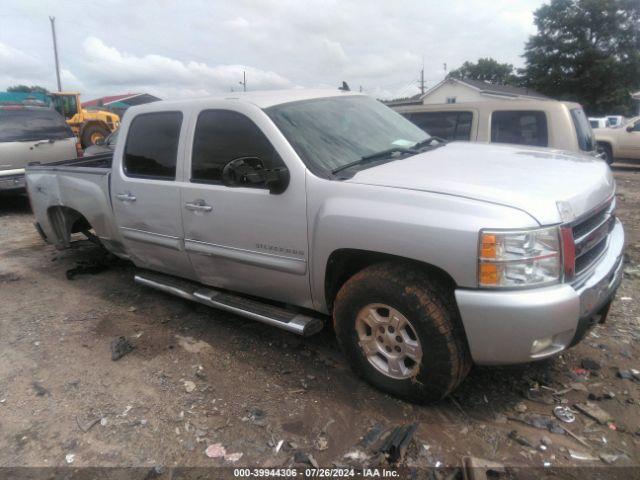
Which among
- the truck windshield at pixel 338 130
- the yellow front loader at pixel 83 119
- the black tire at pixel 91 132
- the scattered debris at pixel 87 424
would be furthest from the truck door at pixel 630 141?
the black tire at pixel 91 132

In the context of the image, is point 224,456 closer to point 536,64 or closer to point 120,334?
point 120,334

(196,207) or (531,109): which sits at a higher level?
(531,109)

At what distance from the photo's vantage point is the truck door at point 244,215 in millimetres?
3104

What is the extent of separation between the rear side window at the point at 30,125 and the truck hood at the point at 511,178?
28.4 feet

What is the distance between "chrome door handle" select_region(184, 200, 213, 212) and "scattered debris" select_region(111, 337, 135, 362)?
1.18 meters

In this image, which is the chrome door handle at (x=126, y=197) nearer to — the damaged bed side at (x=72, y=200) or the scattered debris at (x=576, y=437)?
the damaged bed side at (x=72, y=200)

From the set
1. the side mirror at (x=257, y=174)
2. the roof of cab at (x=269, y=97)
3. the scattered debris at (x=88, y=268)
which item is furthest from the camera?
the scattered debris at (x=88, y=268)

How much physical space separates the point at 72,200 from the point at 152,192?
4.90ft

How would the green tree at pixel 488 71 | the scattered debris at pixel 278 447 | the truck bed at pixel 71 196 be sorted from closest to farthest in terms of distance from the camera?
the scattered debris at pixel 278 447 < the truck bed at pixel 71 196 < the green tree at pixel 488 71

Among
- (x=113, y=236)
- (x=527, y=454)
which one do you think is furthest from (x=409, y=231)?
(x=113, y=236)

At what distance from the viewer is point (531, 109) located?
6258mm

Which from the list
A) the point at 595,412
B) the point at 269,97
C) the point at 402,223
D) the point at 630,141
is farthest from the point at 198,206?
→ the point at 630,141

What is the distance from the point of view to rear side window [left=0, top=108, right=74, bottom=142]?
9.20 metres

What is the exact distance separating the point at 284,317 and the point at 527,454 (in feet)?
5.30
